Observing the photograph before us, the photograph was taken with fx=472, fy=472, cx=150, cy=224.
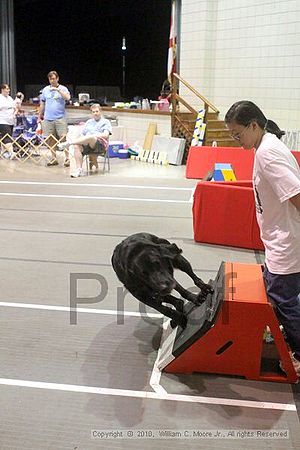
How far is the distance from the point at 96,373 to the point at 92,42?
611 inches

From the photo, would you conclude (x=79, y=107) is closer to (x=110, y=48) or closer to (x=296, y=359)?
(x=110, y=48)

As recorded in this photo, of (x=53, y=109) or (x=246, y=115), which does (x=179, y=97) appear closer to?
(x=53, y=109)

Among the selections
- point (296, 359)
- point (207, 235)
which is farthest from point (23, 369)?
point (207, 235)

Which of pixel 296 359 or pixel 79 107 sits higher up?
pixel 79 107

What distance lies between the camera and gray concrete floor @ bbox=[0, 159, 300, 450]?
2.04m

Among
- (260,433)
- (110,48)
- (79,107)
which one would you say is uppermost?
(110,48)

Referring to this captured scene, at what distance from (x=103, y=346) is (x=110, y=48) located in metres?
15.0

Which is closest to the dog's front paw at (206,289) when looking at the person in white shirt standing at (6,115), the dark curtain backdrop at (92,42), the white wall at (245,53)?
the white wall at (245,53)

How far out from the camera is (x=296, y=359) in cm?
241

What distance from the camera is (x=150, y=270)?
2467 millimetres

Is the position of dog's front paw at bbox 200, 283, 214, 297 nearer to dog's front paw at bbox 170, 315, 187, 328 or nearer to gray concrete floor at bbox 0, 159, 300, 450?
dog's front paw at bbox 170, 315, 187, 328

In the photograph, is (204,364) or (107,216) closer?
(204,364)

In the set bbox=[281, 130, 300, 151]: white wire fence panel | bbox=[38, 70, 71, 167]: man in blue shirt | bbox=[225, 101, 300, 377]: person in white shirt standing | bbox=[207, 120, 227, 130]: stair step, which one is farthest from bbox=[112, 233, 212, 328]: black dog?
bbox=[207, 120, 227, 130]: stair step

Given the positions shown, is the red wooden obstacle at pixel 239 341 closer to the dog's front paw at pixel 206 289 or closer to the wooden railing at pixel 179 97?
the dog's front paw at pixel 206 289
